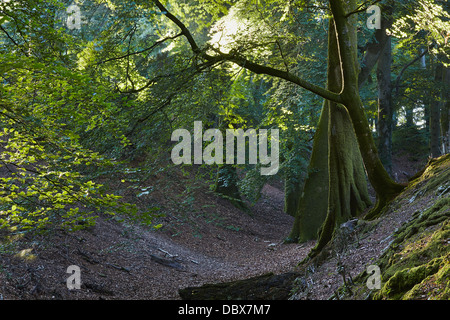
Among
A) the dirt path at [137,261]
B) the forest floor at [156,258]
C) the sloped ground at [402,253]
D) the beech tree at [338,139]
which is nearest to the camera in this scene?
the sloped ground at [402,253]

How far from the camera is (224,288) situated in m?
7.29

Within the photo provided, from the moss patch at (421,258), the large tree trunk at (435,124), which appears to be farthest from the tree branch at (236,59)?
the large tree trunk at (435,124)

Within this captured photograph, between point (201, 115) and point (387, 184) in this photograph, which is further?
point (387, 184)

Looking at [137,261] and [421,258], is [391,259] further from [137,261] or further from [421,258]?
[137,261]

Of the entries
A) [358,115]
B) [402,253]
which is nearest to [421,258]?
[402,253]

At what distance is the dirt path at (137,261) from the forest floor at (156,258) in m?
0.01

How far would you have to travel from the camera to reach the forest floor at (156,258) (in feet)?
20.9

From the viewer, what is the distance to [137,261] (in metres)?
9.65

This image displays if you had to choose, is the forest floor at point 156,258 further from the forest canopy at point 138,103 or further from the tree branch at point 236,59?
the tree branch at point 236,59

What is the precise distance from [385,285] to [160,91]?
15.3ft
